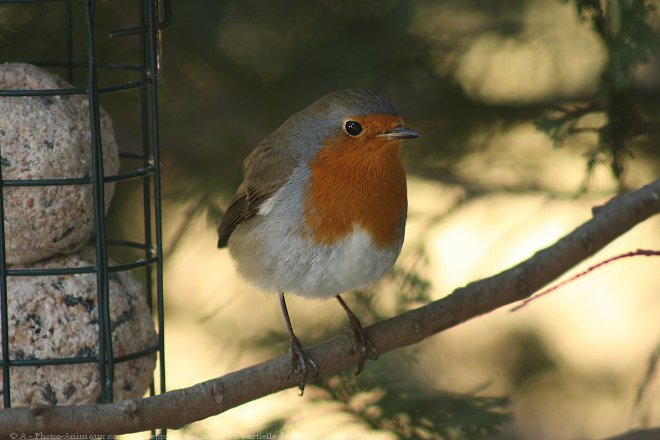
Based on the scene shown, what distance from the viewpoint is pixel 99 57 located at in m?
3.92

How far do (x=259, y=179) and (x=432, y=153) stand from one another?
2.33ft

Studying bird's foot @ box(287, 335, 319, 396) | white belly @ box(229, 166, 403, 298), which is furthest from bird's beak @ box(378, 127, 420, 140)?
bird's foot @ box(287, 335, 319, 396)

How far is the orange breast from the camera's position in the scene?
11.3ft

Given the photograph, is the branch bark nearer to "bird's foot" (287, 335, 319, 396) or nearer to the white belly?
"bird's foot" (287, 335, 319, 396)

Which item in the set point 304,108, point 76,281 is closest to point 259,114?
point 304,108

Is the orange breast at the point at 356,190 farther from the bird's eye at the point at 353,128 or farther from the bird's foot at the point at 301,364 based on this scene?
the bird's foot at the point at 301,364

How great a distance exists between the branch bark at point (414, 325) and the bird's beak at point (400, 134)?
492 mm

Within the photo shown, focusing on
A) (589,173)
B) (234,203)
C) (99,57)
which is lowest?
(589,173)

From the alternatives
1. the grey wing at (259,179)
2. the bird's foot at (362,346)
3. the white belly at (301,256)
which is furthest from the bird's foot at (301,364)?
the grey wing at (259,179)

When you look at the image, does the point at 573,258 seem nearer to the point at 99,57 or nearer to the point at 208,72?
the point at 208,72

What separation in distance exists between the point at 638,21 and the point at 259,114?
1.45 meters

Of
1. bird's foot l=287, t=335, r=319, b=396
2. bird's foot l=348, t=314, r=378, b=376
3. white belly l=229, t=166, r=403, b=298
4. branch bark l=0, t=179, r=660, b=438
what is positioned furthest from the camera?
white belly l=229, t=166, r=403, b=298

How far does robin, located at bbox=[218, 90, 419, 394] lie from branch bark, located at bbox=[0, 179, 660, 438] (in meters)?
0.11

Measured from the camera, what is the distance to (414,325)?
10.5 feet
